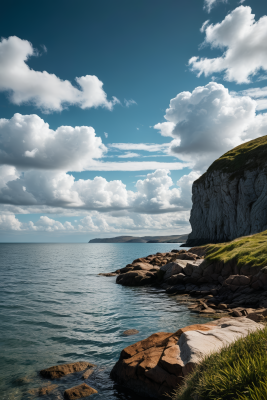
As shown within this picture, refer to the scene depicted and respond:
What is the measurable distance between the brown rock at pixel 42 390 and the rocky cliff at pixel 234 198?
55937 mm

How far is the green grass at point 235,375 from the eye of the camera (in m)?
4.35

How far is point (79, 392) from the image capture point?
8.96m

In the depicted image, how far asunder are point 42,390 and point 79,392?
→ 1.52m

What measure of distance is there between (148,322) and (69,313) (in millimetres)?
6921

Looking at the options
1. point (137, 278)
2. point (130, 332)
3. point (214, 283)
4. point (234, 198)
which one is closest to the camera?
point (130, 332)

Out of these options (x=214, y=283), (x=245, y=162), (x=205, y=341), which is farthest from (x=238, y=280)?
(x=245, y=162)

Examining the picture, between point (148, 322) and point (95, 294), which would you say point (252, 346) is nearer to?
point (148, 322)

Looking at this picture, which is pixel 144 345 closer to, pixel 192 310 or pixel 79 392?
pixel 79 392

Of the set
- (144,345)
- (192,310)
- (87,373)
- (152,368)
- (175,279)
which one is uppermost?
(152,368)

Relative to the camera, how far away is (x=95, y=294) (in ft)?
93.7

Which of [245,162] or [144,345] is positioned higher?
[245,162]

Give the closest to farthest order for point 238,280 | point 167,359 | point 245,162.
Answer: point 167,359, point 238,280, point 245,162

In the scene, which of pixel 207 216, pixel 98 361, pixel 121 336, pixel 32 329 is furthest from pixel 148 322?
pixel 207 216

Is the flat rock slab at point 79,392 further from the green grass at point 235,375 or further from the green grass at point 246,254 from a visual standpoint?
the green grass at point 246,254
